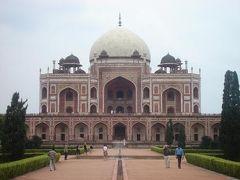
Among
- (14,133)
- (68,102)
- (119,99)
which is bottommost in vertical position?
(14,133)

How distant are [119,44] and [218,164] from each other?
44.2 metres

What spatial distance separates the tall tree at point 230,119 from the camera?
21.7 m

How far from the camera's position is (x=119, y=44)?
199 ft

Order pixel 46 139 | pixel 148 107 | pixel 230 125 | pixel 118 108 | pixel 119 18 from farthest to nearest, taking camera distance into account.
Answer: pixel 119 18 < pixel 118 108 < pixel 148 107 < pixel 46 139 < pixel 230 125

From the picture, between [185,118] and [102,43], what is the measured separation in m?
16.0

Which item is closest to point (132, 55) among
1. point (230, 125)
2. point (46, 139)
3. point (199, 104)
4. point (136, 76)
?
point (136, 76)

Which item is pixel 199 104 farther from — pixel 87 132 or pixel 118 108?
pixel 87 132

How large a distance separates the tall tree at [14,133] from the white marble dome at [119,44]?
128 feet

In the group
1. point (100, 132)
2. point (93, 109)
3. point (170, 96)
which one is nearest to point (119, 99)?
point (93, 109)

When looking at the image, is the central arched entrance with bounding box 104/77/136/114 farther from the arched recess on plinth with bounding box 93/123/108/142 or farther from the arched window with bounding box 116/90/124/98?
the arched recess on plinth with bounding box 93/123/108/142

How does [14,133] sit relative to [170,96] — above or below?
below

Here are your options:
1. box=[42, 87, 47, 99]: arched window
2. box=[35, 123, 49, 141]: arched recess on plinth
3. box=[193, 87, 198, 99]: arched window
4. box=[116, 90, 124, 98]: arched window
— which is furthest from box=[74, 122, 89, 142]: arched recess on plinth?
box=[193, 87, 198, 99]: arched window

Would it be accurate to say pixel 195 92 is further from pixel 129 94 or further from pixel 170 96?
pixel 129 94

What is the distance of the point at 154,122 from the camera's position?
50344 millimetres
